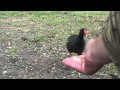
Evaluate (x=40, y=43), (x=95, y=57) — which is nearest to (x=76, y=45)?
(x=40, y=43)

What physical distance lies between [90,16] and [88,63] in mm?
5964

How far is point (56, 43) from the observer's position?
527 centimetres

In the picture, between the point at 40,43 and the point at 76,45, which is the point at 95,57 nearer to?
the point at 76,45

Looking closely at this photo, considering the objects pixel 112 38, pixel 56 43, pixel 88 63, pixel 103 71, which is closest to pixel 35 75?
pixel 103 71

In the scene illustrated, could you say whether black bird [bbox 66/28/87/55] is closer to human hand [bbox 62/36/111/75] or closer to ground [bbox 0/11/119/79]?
ground [bbox 0/11/119/79]

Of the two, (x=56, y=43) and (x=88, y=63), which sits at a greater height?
(x=88, y=63)

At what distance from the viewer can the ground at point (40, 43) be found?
13.6ft

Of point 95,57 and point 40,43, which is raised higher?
point 95,57

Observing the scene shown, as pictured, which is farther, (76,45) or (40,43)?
(40,43)

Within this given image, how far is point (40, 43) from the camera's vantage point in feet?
17.4

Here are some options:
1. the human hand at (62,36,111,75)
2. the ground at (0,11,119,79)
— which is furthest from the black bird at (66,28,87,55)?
the human hand at (62,36,111,75)

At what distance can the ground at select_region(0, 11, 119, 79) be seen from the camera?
13.6 ft
